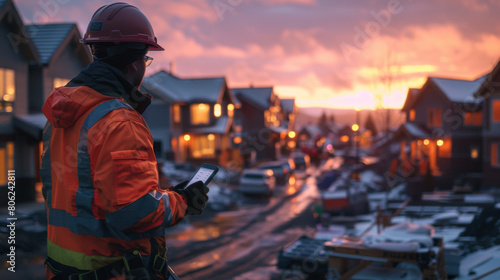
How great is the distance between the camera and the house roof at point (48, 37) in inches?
744

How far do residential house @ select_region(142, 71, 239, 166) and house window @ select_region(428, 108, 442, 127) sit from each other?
17.2 meters

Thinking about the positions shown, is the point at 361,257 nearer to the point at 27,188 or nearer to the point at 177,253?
the point at 177,253

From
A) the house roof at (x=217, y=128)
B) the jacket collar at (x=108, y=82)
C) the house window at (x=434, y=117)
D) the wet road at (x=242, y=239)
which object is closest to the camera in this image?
the jacket collar at (x=108, y=82)

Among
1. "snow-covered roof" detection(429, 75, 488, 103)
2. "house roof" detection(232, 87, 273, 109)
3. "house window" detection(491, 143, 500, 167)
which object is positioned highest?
"house roof" detection(232, 87, 273, 109)

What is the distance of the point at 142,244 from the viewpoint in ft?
7.80

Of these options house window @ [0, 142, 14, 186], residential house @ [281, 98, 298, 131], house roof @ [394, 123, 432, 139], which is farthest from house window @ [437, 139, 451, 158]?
residential house @ [281, 98, 298, 131]

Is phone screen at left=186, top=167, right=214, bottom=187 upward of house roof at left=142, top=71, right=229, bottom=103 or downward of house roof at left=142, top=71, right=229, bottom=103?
downward

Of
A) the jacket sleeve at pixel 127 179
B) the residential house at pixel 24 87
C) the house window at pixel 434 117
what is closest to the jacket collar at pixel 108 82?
the jacket sleeve at pixel 127 179

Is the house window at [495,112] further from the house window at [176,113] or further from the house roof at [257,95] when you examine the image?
the house roof at [257,95]

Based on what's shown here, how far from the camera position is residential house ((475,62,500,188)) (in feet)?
88.2

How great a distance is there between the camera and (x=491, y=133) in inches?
1085

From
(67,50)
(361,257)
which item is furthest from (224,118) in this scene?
(361,257)

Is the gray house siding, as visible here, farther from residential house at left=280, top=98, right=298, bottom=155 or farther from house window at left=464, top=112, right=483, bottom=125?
residential house at left=280, top=98, right=298, bottom=155

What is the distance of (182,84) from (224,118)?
208 inches
